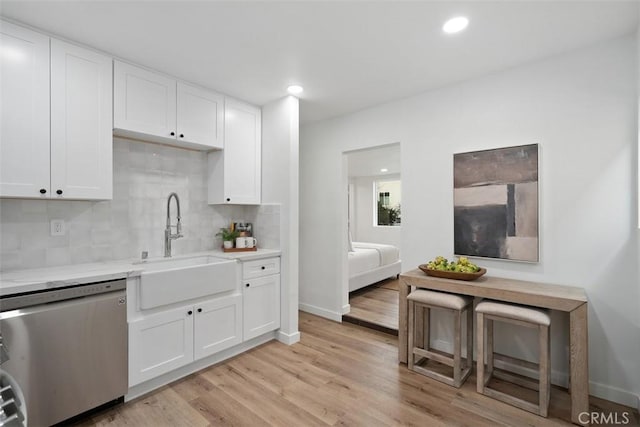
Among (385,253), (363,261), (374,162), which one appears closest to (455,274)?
(363,261)

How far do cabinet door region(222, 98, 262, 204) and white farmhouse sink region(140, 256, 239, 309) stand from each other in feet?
2.40

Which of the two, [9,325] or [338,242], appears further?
[338,242]

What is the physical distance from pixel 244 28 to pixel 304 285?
305 cm

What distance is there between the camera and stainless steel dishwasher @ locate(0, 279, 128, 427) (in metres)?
1.65

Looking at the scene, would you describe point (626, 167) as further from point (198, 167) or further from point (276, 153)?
point (198, 167)

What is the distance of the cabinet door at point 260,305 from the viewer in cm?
284

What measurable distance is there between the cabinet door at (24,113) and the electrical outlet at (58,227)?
1.28 ft

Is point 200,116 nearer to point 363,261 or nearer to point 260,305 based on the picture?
point 260,305

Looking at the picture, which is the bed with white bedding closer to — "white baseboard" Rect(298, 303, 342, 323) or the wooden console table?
"white baseboard" Rect(298, 303, 342, 323)

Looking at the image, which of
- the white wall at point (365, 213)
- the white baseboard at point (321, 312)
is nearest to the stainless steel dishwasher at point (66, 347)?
the white baseboard at point (321, 312)

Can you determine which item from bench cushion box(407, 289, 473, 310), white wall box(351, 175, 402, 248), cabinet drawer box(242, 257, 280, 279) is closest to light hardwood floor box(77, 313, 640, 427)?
bench cushion box(407, 289, 473, 310)

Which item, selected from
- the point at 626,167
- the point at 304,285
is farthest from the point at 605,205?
the point at 304,285

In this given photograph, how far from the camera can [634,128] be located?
205 cm

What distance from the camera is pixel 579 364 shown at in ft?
6.24
